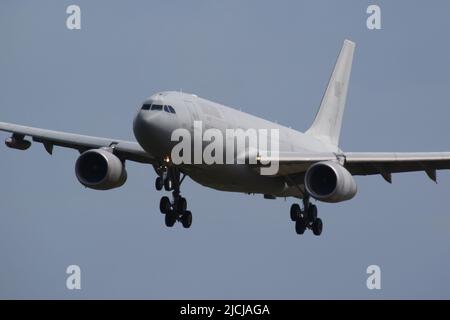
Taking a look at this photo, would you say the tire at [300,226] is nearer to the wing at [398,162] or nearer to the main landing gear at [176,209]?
the wing at [398,162]

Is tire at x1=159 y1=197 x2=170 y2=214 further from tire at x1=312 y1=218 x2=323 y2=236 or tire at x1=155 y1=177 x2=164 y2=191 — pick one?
tire at x1=312 y1=218 x2=323 y2=236

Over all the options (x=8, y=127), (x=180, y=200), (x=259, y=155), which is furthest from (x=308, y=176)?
(x=8, y=127)

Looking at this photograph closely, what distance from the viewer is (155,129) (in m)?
47.7

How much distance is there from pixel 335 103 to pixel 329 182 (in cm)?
2158

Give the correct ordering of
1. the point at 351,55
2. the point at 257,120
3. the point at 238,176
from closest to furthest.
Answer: the point at 238,176
the point at 257,120
the point at 351,55

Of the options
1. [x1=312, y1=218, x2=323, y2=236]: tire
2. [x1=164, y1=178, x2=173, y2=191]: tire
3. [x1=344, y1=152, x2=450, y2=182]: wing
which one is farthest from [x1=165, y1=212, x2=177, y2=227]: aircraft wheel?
[x1=344, y1=152, x2=450, y2=182]: wing

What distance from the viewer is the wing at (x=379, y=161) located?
2131 inches

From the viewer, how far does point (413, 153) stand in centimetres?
5500

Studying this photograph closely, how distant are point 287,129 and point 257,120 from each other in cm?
431

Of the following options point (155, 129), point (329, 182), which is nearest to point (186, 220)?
point (329, 182)

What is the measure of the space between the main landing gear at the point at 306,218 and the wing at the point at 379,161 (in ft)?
8.70

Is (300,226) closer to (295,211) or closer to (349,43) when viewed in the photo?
(295,211)

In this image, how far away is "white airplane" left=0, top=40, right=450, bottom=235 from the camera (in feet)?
159

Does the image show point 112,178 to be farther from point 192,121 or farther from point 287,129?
point 287,129
